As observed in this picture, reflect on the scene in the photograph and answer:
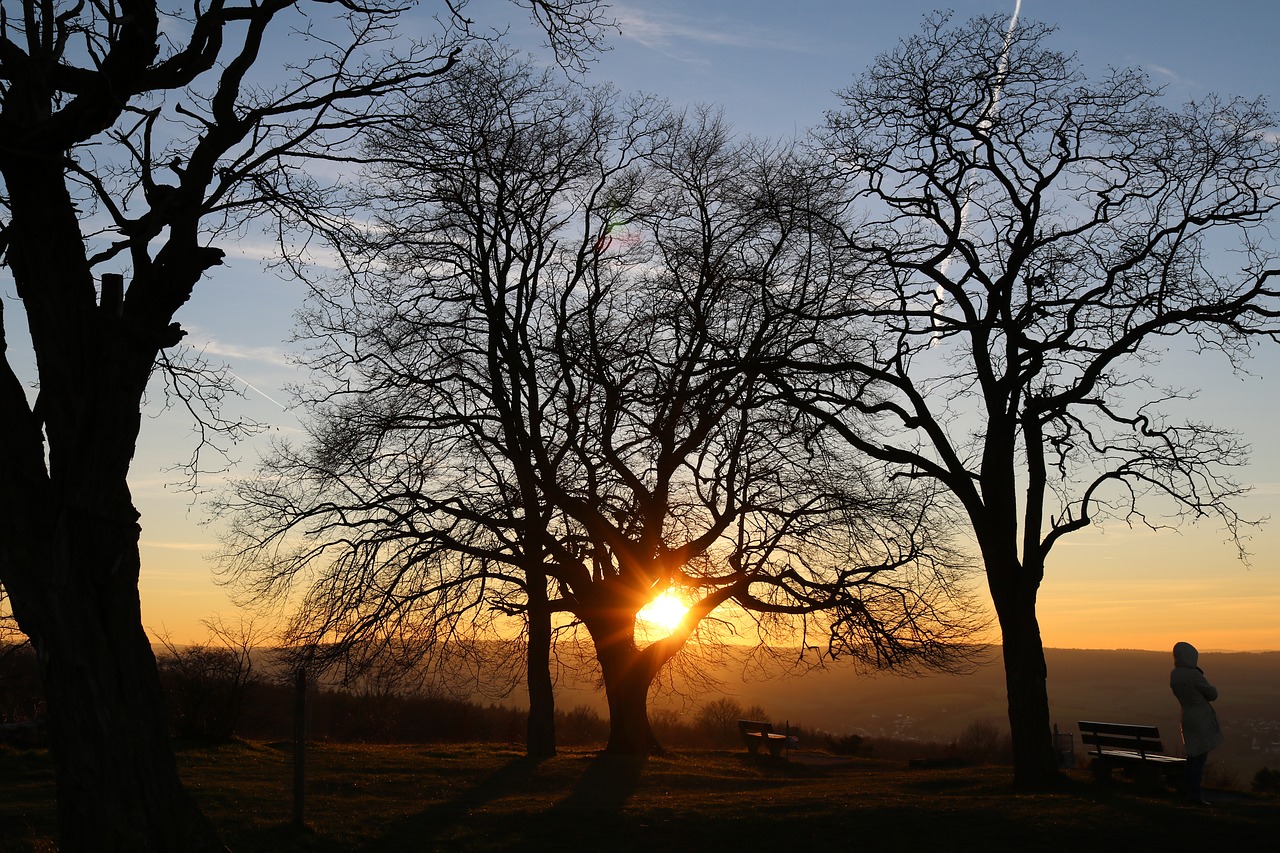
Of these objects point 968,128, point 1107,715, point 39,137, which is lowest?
point 1107,715

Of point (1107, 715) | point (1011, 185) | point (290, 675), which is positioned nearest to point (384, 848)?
point (290, 675)

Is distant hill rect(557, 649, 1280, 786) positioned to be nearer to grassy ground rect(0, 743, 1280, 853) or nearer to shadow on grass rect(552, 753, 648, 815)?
shadow on grass rect(552, 753, 648, 815)

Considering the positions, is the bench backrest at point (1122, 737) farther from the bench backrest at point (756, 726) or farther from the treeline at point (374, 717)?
the treeline at point (374, 717)

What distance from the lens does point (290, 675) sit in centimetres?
1800

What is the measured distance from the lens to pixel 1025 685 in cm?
1454

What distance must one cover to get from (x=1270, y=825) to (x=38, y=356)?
39.6 feet

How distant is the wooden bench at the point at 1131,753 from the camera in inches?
565

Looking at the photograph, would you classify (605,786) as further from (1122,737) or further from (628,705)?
(1122,737)

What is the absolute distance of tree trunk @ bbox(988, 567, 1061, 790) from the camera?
14.3m

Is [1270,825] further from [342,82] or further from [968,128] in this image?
[342,82]

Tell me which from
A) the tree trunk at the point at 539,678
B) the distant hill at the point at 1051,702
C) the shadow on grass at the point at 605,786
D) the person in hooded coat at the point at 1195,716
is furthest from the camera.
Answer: the distant hill at the point at 1051,702

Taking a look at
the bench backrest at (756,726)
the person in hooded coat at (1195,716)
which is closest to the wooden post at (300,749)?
the person in hooded coat at (1195,716)

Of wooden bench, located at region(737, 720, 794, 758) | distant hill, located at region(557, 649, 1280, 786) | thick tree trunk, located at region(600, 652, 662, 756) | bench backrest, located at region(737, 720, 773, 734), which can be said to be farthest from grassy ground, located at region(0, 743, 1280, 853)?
distant hill, located at region(557, 649, 1280, 786)

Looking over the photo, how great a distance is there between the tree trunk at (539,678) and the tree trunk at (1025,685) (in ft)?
28.8
